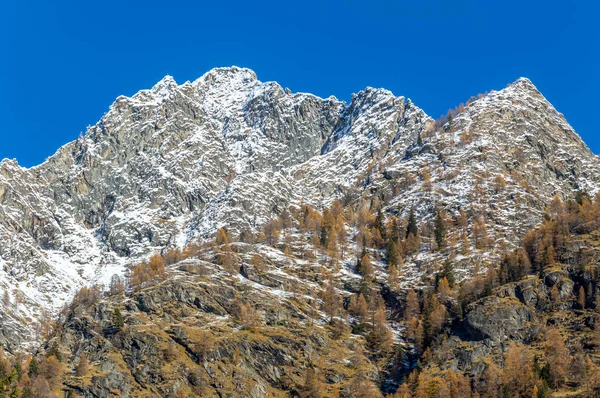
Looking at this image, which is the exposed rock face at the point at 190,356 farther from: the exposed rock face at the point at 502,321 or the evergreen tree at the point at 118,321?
the exposed rock face at the point at 502,321

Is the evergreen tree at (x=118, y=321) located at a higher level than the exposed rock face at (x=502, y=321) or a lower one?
higher

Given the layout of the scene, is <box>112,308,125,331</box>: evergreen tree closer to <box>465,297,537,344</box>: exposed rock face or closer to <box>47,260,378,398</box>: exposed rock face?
<box>47,260,378,398</box>: exposed rock face

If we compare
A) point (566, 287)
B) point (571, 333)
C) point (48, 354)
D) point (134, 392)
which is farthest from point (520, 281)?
point (48, 354)

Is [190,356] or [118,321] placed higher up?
[118,321]

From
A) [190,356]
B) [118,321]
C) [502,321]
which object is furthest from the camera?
[118,321]

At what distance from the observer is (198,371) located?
575 feet

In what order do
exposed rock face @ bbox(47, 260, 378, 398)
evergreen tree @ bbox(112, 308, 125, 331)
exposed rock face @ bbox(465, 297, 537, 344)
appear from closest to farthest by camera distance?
exposed rock face @ bbox(47, 260, 378, 398), exposed rock face @ bbox(465, 297, 537, 344), evergreen tree @ bbox(112, 308, 125, 331)

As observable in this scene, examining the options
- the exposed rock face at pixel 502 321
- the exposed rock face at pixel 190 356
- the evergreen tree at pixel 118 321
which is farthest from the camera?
the evergreen tree at pixel 118 321

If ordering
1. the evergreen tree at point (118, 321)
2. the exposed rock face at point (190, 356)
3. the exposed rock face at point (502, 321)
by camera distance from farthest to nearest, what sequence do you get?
1. the evergreen tree at point (118, 321)
2. the exposed rock face at point (502, 321)
3. the exposed rock face at point (190, 356)

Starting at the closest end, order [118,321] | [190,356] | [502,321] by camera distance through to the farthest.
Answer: [190,356] < [502,321] < [118,321]

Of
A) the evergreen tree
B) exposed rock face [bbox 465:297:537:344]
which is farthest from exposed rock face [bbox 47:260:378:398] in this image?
exposed rock face [bbox 465:297:537:344]

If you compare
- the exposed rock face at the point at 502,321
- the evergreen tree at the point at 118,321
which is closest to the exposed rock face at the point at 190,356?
the evergreen tree at the point at 118,321

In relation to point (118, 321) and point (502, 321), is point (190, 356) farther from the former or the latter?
point (502, 321)

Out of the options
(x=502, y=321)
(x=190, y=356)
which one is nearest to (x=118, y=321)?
(x=190, y=356)
